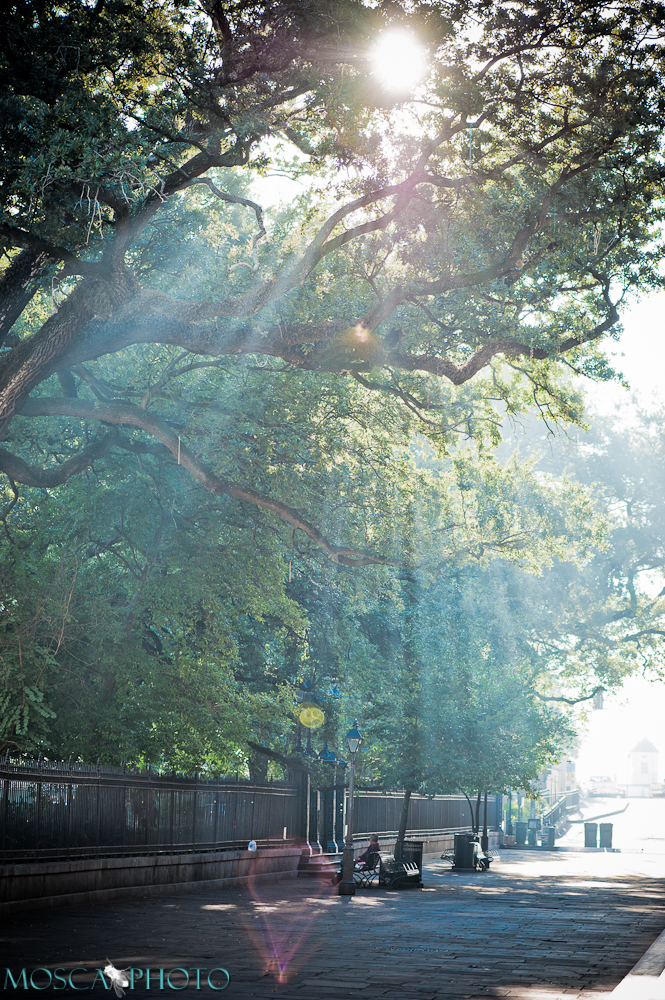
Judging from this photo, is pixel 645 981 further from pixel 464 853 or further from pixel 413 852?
pixel 464 853

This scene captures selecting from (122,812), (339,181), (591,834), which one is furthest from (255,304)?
(591,834)

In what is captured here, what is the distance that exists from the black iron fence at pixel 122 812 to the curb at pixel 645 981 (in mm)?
9433

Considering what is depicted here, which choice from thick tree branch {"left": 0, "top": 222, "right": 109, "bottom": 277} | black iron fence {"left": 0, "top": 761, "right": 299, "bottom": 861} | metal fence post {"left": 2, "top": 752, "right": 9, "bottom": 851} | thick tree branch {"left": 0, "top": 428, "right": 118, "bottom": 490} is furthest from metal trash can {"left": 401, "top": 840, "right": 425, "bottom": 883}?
thick tree branch {"left": 0, "top": 222, "right": 109, "bottom": 277}

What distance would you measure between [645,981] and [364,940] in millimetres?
4843

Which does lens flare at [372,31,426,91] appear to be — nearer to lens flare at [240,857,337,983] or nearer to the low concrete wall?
lens flare at [240,857,337,983]

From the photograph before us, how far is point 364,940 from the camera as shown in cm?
1353

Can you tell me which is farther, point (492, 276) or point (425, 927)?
point (492, 276)

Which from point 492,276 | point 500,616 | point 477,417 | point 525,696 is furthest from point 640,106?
point 500,616

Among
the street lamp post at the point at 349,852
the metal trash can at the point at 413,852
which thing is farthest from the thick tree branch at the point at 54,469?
the metal trash can at the point at 413,852

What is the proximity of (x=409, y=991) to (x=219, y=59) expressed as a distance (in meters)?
12.2

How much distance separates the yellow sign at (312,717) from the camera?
28500mm

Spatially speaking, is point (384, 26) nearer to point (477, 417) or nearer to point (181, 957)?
point (477, 417)

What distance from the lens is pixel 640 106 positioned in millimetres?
15508

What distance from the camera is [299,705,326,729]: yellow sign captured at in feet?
93.5
